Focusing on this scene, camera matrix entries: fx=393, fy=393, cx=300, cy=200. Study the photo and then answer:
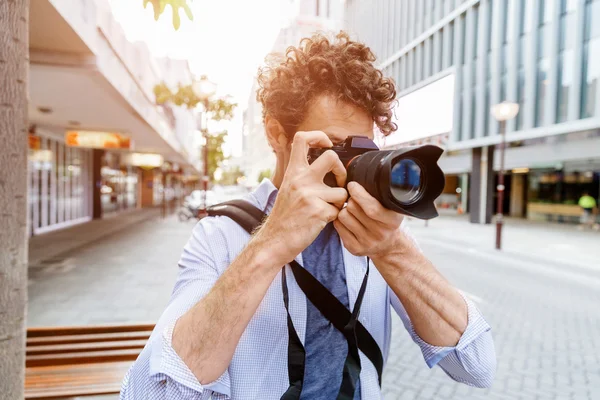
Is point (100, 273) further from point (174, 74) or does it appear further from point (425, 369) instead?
point (174, 74)

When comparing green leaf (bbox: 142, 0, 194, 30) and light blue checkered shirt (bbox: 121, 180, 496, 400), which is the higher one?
green leaf (bbox: 142, 0, 194, 30)

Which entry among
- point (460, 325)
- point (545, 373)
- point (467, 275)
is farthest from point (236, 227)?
point (467, 275)

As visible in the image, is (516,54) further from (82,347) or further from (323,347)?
(323,347)

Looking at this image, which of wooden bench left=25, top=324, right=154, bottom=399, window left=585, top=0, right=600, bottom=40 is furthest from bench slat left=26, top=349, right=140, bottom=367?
window left=585, top=0, right=600, bottom=40

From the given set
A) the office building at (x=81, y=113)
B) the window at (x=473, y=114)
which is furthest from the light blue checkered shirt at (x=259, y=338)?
the window at (x=473, y=114)

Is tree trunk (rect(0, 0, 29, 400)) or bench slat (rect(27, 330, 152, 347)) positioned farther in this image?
bench slat (rect(27, 330, 152, 347))

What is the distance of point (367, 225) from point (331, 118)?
16.1 inches

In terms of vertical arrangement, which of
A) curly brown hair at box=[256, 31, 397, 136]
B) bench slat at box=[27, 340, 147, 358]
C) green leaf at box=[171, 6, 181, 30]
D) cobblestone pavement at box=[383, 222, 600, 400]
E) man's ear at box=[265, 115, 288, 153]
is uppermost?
green leaf at box=[171, 6, 181, 30]

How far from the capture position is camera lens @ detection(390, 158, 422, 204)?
2.85 ft

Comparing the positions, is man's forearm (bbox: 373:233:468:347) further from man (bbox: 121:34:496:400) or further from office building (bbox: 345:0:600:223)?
office building (bbox: 345:0:600:223)

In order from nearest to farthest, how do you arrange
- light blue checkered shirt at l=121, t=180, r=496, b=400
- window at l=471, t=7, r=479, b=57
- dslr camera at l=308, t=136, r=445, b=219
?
dslr camera at l=308, t=136, r=445, b=219 → light blue checkered shirt at l=121, t=180, r=496, b=400 → window at l=471, t=7, r=479, b=57

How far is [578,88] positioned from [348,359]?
17514 millimetres

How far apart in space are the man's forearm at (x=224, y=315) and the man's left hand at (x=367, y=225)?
198 millimetres

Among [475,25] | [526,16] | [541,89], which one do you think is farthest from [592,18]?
[475,25]
